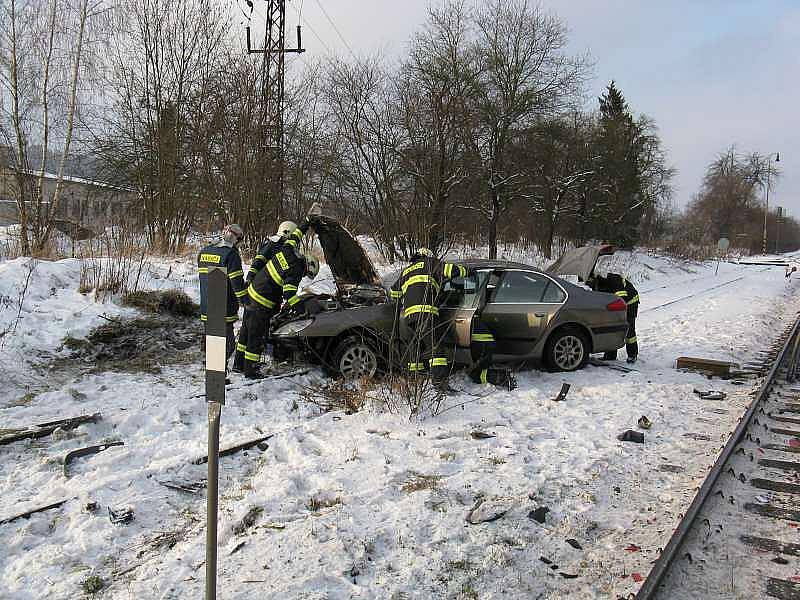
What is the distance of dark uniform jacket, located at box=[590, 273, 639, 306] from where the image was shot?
32.9 feet

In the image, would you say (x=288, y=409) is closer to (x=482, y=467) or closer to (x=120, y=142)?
(x=482, y=467)

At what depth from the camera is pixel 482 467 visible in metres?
5.32

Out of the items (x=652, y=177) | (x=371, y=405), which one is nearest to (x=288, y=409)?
(x=371, y=405)

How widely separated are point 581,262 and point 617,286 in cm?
83

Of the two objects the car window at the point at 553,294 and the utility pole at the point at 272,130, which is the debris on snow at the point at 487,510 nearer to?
the car window at the point at 553,294

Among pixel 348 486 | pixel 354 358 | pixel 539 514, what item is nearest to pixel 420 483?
pixel 348 486

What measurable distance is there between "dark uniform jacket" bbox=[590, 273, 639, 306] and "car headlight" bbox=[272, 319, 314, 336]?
15.9ft

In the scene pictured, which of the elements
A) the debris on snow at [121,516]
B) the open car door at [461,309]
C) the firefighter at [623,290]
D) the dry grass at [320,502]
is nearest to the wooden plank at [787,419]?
the firefighter at [623,290]

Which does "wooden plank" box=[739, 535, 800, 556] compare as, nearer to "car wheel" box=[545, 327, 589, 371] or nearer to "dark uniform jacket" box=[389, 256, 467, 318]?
"dark uniform jacket" box=[389, 256, 467, 318]

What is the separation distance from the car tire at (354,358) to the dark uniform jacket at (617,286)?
165 inches

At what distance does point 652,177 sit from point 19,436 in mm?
41562

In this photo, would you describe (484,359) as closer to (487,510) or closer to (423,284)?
(423,284)

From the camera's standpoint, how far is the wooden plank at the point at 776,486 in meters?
4.91

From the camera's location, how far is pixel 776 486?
197 inches
